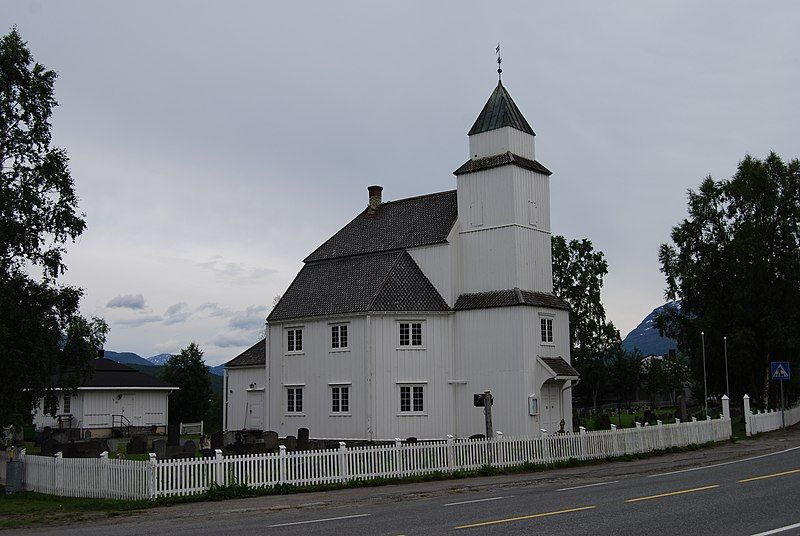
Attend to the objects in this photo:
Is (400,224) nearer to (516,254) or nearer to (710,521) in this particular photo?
(516,254)

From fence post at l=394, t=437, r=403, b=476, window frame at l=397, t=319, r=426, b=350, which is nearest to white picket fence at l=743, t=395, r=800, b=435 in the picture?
window frame at l=397, t=319, r=426, b=350

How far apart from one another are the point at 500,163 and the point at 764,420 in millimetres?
17786

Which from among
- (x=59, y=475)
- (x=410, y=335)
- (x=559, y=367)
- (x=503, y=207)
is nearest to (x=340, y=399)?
(x=410, y=335)

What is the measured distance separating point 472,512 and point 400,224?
28.5 m

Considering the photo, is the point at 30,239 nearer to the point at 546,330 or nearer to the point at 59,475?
the point at 59,475

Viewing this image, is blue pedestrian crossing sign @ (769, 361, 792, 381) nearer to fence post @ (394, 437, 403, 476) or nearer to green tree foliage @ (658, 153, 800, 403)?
green tree foliage @ (658, 153, 800, 403)

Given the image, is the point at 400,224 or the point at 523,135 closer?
the point at 523,135

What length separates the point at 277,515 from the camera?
55.7 ft

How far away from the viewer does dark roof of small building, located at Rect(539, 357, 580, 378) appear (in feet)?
119

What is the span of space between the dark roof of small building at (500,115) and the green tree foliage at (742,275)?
17465mm

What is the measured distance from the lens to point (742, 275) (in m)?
48.6

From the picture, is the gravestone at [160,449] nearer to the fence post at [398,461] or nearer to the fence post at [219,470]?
the fence post at [219,470]

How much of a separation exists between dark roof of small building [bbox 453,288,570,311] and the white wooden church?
6 centimetres

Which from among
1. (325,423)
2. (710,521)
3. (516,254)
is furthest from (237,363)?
(710,521)
